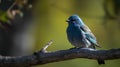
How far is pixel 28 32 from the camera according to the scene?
49.2ft

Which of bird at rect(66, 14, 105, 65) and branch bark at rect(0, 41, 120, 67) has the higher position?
bird at rect(66, 14, 105, 65)

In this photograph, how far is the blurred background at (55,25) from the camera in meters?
13.6

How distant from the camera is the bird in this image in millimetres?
9789

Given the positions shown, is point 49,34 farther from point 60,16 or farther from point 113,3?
point 113,3

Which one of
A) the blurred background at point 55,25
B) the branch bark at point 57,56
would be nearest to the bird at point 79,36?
the branch bark at point 57,56

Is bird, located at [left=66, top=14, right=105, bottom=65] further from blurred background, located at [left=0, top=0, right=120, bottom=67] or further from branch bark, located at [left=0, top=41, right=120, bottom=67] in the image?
blurred background, located at [left=0, top=0, right=120, bottom=67]

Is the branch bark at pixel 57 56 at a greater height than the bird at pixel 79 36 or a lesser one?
lesser

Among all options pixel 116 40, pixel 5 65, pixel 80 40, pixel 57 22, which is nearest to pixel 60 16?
pixel 57 22

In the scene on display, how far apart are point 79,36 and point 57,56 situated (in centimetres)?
168

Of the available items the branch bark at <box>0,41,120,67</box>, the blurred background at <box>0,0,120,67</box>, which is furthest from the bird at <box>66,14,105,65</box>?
the blurred background at <box>0,0,120,67</box>

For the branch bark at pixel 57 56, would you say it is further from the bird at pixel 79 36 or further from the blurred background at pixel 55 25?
A: the blurred background at pixel 55 25

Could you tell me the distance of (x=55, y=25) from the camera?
1923 cm

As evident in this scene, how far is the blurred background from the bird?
218 cm

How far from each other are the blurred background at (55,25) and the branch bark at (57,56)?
11.3 ft
